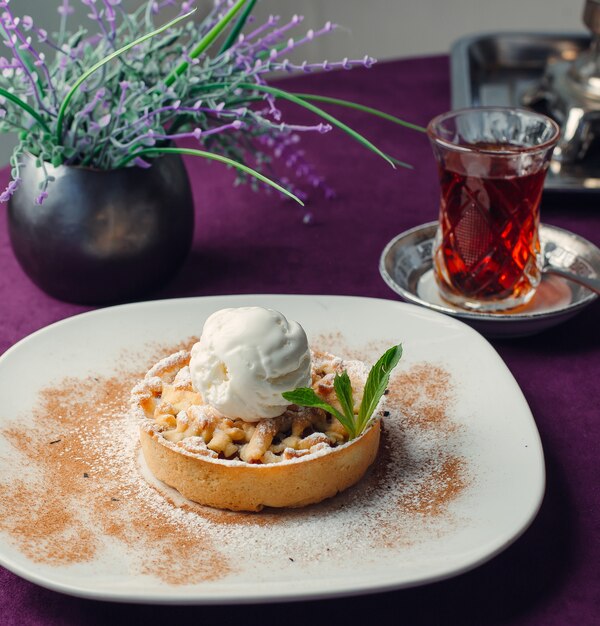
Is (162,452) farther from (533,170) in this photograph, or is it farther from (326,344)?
(533,170)

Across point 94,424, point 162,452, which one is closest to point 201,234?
point 94,424

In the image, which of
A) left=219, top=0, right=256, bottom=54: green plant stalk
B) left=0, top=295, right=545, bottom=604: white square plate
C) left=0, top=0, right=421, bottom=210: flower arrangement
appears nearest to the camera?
left=0, top=295, right=545, bottom=604: white square plate

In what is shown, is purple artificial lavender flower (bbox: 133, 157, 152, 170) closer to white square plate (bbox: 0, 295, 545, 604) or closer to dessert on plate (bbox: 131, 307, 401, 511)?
white square plate (bbox: 0, 295, 545, 604)

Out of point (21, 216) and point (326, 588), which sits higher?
point (21, 216)

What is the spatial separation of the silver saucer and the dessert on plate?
346 millimetres

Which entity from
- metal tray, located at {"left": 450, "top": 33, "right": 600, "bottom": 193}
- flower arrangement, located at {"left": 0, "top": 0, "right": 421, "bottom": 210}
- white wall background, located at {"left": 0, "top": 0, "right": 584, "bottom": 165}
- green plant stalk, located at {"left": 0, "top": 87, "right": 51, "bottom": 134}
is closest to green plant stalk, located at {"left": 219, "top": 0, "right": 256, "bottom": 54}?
flower arrangement, located at {"left": 0, "top": 0, "right": 421, "bottom": 210}

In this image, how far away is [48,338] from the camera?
1463 mm

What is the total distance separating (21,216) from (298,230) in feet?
1.96

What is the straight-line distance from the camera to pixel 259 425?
3.94 ft

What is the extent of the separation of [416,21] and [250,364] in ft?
11.9

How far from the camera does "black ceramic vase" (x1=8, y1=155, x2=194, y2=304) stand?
157cm

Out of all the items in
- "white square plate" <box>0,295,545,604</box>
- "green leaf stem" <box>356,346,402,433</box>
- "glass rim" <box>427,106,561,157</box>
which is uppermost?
"glass rim" <box>427,106,561,157</box>

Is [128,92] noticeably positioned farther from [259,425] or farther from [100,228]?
[259,425]

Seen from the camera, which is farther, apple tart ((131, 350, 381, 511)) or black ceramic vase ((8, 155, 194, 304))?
black ceramic vase ((8, 155, 194, 304))
